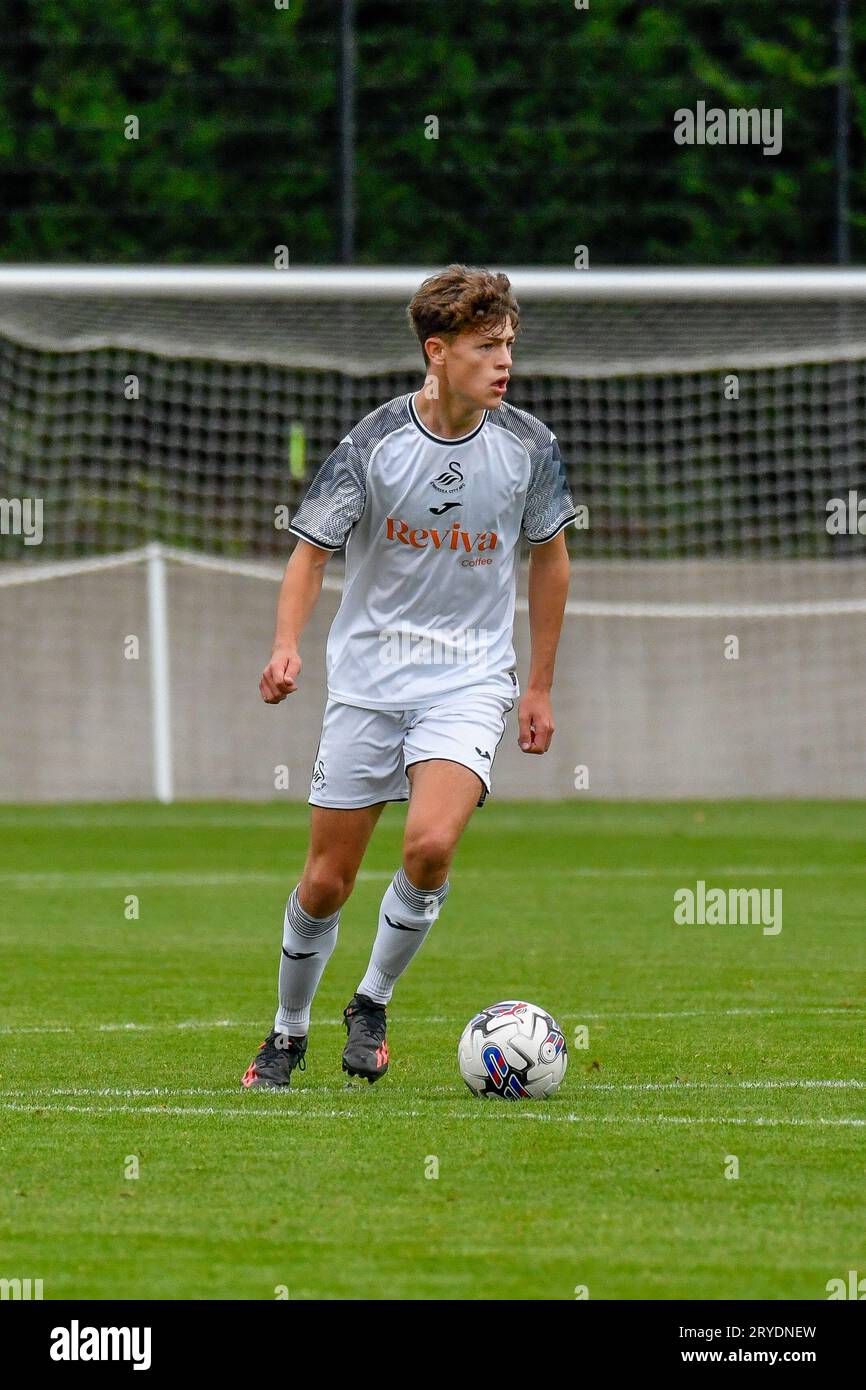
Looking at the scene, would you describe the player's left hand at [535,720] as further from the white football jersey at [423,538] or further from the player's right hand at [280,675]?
the player's right hand at [280,675]

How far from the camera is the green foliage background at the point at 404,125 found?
19.7 m

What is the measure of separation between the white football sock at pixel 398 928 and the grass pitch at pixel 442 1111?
0.96 feet

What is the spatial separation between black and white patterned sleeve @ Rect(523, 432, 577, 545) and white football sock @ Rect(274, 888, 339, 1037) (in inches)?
49.8

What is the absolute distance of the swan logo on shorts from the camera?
636 cm

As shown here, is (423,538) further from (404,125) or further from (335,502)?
(404,125)

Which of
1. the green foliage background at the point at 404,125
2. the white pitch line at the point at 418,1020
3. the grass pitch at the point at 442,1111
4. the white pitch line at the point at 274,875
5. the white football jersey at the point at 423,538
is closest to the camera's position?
the grass pitch at the point at 442,1111

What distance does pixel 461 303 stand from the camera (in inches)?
249

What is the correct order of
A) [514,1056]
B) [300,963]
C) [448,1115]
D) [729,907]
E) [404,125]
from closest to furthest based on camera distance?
[448,1115]
[514,1056]
[300,963]
[729,907]
[404,125]

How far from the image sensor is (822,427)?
62.5 ft

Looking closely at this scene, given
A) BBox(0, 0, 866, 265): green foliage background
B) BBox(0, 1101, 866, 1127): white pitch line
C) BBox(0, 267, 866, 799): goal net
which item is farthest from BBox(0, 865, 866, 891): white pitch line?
BBox(0, 0, 866, 265): green foliage background

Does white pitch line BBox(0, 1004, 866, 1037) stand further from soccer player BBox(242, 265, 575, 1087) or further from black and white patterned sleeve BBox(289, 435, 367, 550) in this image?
black and white patterned sleeve BBox(289, 435, 367, 550)

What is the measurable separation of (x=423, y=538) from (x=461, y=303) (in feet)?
2.21
